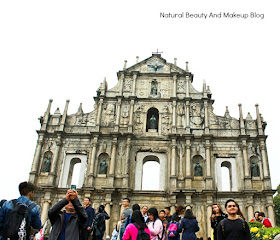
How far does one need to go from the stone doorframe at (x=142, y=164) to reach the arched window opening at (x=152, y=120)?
1966 millimetres

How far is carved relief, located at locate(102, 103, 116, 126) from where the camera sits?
22.1 metres

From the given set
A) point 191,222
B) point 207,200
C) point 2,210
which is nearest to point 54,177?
point 207,200

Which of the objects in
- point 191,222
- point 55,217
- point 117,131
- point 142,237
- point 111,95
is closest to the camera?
point 55,217

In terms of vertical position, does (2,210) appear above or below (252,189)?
below

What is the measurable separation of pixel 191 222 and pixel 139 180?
12885 millimetres

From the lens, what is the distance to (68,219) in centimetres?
442

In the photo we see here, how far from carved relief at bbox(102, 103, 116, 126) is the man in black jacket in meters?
17.6

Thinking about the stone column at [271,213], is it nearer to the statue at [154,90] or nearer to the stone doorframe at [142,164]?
the stone doorframe at [142,164]

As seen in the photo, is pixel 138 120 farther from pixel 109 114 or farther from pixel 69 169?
pixel 69 169

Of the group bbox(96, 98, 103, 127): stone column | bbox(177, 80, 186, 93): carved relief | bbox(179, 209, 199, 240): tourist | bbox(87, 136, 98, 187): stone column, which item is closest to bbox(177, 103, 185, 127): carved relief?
bbox(177, 80, 186, 93): carved relief

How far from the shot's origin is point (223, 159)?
2044 centimetres

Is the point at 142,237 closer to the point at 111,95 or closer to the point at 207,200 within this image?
the point at 207,200

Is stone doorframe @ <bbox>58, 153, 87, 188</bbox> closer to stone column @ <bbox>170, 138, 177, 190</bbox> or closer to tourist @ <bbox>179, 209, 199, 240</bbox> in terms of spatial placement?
stone column @ <bbox>170, 138, 177, 190</bbox>

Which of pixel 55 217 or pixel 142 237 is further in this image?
pixel 142 237
